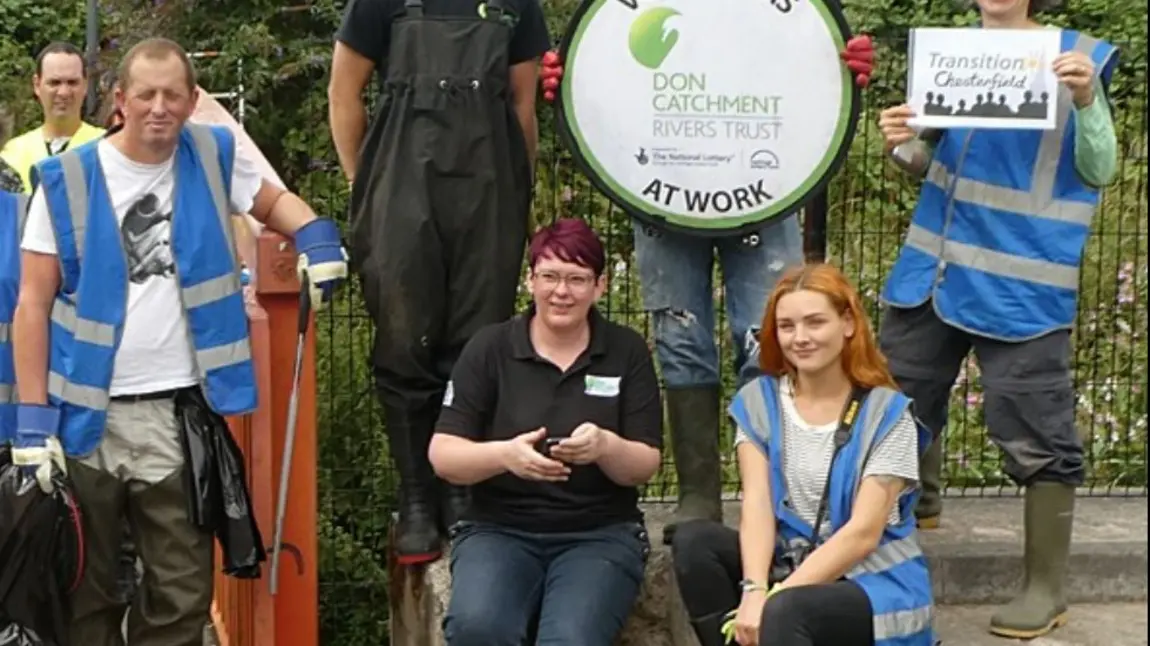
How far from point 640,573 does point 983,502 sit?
181 centimetres

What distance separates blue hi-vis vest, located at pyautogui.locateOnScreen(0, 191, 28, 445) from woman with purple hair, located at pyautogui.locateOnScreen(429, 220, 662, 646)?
1035 millimetres

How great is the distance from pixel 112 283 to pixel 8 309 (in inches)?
12.3

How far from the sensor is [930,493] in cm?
530

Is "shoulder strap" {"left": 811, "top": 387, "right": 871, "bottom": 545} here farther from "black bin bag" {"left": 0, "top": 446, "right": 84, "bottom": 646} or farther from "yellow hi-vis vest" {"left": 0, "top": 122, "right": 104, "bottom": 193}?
"yellow hi-vis vest" {"left": 0, "top": 122, "right": 104, "bottom": 193}

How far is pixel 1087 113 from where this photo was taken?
4285 millimetres

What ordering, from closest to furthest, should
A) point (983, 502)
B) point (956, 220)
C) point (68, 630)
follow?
point (68, 630) → point (956, 220) → point (983, 502)

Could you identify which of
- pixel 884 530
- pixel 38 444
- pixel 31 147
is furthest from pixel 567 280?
pixel 31 147

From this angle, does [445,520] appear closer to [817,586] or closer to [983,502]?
[817,586]

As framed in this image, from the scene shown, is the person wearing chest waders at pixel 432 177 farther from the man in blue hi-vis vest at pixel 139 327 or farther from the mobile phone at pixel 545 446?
the mobile phone at pixel 545 446

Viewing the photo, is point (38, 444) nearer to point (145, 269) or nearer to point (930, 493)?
point (145, 269)

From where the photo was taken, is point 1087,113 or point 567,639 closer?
point 567,639

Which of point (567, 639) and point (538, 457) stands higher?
point (538, 457)

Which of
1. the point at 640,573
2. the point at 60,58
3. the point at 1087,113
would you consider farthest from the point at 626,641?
the point at 60,58

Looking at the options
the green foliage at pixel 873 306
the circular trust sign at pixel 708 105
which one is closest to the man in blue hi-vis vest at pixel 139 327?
the circular trust sign at pixel 708 105
